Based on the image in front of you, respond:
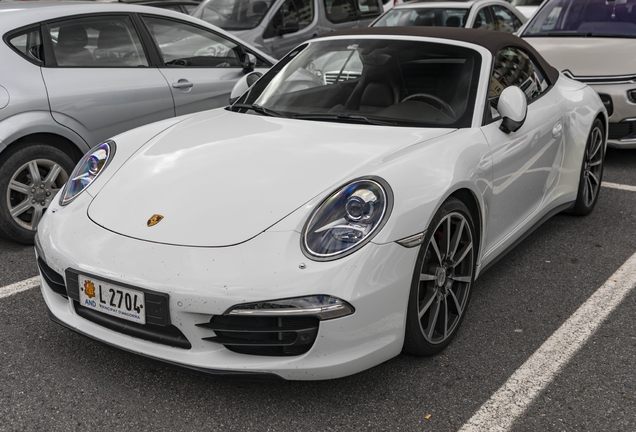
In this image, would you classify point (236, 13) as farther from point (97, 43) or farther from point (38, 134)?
point (38, 134)

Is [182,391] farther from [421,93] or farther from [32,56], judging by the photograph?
[32,56]

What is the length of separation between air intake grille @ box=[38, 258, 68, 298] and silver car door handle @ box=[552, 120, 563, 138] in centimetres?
272

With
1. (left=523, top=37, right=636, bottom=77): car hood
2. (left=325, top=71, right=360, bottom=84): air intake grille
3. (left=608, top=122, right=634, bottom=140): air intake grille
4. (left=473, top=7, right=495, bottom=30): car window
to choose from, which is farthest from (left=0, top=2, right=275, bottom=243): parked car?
(left=473, top=7, right=495, bottom=30): car window

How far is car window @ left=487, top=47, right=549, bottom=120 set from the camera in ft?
10.8

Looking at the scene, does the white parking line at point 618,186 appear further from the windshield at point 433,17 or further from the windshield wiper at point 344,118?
the windshield at point 433,17

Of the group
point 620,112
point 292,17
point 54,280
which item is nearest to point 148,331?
point 54,280

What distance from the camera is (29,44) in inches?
162

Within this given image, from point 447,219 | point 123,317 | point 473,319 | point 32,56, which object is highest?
point 32,56

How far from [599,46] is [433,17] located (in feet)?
8.52

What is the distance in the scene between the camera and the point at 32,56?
4.10m

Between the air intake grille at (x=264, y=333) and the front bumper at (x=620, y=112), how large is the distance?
4.40 metres

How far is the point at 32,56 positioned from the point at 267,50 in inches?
163

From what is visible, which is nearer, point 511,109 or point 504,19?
point 511,109

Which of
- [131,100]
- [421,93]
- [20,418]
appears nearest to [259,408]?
[20,418]
